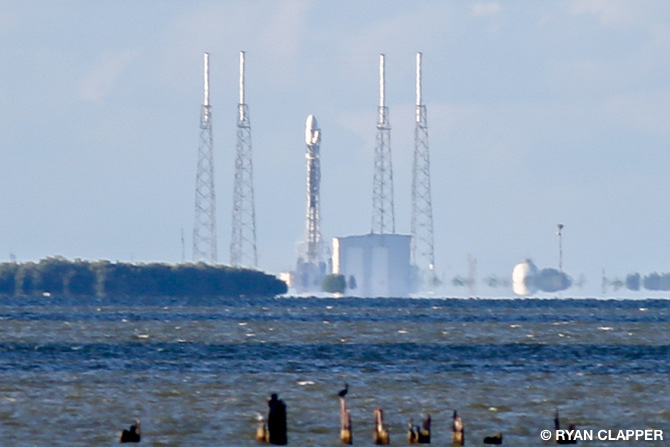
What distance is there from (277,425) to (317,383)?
25.7 metres

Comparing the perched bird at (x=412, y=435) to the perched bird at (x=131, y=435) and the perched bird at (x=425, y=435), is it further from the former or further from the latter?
the perched bird at (x=131, y=435)

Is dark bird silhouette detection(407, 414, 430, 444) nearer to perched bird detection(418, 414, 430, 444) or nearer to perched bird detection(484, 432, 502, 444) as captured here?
perched bird detection(418, 414, 430, 444)

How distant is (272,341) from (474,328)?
41305 mm

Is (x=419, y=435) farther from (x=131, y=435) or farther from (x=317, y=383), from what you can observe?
(x=317, y=383)

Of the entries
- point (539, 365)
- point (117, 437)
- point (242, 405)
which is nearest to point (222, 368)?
point (539, 365)

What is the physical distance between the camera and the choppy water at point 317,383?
2271 inches

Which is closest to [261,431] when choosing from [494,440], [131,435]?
[131,435]

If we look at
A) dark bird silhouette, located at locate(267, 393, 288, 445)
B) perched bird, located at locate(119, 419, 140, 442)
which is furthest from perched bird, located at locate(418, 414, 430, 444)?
perched bird, located at locate(119, 419, 140, 442)

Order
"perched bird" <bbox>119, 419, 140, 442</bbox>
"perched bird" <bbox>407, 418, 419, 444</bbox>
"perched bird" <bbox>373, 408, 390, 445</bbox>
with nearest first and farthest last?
"perched bird" <bbox>373, 408, 390, 445</bbox>, "perched bird" <bbox>407, 418, 419, 444</bbox>, "perched bird" <bbox>119, 419, 140, 442</bbox>

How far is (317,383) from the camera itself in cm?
7800

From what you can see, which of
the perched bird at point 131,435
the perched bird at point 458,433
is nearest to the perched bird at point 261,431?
the perched bird at point 131,435

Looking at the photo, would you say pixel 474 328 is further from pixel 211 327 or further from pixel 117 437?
pixel 117 437

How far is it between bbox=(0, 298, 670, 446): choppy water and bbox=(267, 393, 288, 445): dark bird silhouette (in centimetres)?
64

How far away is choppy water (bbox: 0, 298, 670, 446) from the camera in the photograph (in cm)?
5769
